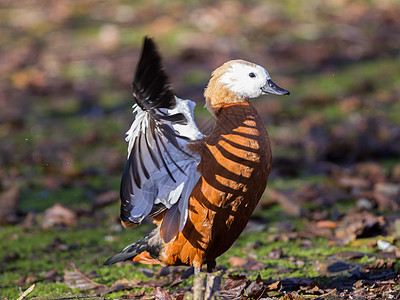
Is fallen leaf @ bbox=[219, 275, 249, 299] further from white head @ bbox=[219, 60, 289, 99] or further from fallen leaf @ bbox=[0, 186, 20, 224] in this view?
fallen leaf @ bbox=[0, 186, 20, 224]

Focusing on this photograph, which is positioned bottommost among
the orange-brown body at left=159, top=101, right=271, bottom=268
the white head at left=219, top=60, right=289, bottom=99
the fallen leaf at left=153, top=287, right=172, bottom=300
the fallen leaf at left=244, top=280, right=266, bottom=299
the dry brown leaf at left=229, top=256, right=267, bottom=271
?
the dry brown leaf at left=229, top=256, right=267, bottom=271

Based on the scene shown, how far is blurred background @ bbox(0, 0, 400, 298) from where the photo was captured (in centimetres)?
492

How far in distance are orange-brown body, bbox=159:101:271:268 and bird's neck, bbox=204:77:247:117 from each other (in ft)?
0.23

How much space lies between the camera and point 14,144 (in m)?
6.35

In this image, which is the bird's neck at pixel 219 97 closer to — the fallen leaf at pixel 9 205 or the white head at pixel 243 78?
the white head at pixel 243 78

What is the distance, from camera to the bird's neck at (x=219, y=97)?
10.3 feet

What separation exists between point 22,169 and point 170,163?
326 centimetres

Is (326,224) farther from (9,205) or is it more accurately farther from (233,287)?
(9,205)

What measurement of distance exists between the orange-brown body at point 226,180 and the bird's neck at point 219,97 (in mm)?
69

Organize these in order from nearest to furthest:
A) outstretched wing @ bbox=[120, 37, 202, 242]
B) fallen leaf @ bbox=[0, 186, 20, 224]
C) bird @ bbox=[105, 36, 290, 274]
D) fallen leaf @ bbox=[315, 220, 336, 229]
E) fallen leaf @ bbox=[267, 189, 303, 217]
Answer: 1. outstretched wing @ bbox=[120, 37, 202, 242]
2. bird @ bbox=[105, 36, 290, 274]
3. fallen leaf @ bbox=[315, 220, 336, 229]
4. fallen leaf @ bbox=[267, 189, 303, 217]
5. fallen leaf @ bbox=[0, 186, 20, 224]

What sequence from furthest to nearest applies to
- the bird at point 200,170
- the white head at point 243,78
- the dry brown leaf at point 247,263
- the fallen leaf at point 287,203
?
1. the fallen leaf at point 287,203
2. the dry brown leaf at point 247,263
3. the white head at point 243,78
4. the bird at point 200,170

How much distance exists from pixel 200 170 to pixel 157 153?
0.87 ft

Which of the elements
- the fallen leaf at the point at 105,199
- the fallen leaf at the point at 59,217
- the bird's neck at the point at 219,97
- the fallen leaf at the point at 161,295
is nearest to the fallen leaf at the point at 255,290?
the fallen leaf at the point at 161,295

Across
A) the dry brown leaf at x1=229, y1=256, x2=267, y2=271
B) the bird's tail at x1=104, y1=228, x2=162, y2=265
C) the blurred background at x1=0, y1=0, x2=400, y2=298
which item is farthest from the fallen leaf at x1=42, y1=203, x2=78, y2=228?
the dry brown leaf at x1=229, y1=256, x2=267, y2=271
